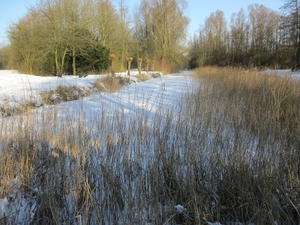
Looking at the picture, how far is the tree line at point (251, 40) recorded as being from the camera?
17.0m

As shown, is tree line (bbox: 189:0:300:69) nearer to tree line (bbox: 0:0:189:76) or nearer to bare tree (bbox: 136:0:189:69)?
bare tree (bbox: 136:0:189:69)

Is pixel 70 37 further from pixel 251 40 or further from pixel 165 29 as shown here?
pixel 251 40

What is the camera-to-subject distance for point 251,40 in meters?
26.6

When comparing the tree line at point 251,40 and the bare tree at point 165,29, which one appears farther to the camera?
the bare tree at point 165,29

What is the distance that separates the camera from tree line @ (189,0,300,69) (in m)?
17.0

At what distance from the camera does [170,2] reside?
76.9 ft

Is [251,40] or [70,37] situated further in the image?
[251,40]

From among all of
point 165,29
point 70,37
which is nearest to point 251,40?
point 165,29

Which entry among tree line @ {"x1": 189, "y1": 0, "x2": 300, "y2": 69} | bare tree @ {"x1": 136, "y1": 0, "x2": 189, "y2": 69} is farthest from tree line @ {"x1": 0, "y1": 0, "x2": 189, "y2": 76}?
tree line @ {"x1": 189, "y1": 0, "x2": 300, "y2": 69}

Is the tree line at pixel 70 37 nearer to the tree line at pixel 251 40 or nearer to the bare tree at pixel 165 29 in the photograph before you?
the bare tree at pixel 165 29

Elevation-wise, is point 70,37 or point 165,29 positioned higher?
point 165,29

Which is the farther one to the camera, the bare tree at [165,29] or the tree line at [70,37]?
the bare tree at [165,29]

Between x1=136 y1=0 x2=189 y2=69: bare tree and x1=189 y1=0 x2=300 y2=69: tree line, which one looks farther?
x1=136 y1=0 x2=189 y2=69: bare tree

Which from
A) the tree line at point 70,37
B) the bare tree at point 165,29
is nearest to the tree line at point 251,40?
the bare tree at point 165,29
